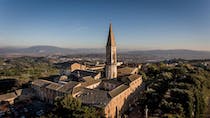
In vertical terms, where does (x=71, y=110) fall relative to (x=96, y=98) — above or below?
above

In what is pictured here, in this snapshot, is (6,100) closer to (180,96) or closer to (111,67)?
(111,67)

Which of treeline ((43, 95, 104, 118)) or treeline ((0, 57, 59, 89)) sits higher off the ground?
treeline ((43, 95, 104, 118))

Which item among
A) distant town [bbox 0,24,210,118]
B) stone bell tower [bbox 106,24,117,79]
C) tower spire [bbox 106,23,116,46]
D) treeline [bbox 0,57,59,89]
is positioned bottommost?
treeline [bbox 0,57,59,89]

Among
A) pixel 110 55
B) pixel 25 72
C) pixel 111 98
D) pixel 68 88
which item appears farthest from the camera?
pixel 25 72

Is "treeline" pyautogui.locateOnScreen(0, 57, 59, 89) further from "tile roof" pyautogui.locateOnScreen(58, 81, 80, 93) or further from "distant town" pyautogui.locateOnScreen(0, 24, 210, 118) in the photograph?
"tile roof" pyautogui.locateOnScreen(58, 81, 80, 93)

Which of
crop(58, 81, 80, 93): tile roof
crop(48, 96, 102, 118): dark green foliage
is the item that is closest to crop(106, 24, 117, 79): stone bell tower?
crop(58, 81, 80, 93): tile roof

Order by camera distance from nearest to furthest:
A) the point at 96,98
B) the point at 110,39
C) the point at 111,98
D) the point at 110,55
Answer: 1. the point at 111,98
2. the point at 96,98
3. the point at 110,55
4. the point at 110,39

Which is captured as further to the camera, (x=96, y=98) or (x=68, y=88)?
(x=68, y=88)

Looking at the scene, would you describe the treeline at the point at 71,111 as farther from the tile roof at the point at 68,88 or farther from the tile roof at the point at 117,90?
the tile roof at the point at 68,88

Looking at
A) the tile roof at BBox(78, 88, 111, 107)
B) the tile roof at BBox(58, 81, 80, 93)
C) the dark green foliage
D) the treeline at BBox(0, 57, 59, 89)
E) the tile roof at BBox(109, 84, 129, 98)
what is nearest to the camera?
the dark green foliage

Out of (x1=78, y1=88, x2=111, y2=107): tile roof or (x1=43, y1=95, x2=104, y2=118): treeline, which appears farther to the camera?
(x1=78, y1=88, x2=111, y2=107): tile roof

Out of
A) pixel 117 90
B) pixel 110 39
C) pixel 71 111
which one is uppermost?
pixel 110 39

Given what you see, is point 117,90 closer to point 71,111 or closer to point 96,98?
point 96,98

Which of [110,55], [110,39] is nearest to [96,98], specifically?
[110,55]
